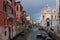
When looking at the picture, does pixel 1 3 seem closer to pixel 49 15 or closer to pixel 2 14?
pixel 2 14

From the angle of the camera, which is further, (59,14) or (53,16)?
(53,16)

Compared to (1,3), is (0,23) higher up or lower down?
lower down

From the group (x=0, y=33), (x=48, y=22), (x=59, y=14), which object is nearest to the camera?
(x=0, y=33)

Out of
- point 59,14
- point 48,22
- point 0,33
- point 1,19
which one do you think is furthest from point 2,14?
point 48,22

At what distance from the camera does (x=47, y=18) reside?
101 metres

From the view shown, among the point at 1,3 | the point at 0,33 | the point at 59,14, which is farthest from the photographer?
the point at 59,14

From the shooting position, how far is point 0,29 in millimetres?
27562

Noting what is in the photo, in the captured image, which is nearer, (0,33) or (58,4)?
(0,33)

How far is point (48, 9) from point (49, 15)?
3.64 m

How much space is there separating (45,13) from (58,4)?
189ft

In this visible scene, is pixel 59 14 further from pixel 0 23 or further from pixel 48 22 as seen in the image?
pixel 48 22

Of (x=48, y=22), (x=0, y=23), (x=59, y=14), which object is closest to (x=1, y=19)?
(x=0, y=23)

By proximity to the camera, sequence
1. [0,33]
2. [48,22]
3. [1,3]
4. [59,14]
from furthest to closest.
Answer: [48,22] < [59,14] < [1,3] < [0,33]

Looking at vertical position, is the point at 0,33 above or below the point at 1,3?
below
